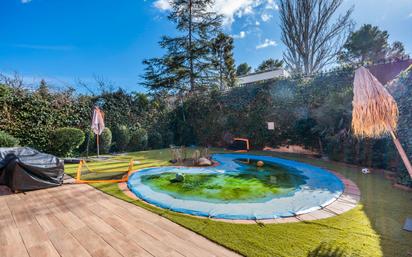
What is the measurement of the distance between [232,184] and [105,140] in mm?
7179

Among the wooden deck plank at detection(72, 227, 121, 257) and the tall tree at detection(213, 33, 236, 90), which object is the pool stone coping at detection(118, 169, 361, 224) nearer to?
the wooden deck plank at detection(72, 227, 121, 257)

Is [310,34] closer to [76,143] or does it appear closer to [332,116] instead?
[332,116]

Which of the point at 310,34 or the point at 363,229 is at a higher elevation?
the point at 310,34

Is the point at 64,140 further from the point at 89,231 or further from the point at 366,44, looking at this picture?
the point at 366,44

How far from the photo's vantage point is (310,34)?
49.6 feet

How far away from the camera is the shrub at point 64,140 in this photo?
309 inches

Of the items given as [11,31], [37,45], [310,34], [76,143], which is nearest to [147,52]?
[37,45]

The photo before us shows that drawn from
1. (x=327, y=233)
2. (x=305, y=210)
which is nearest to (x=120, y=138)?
(x=305, y=210)

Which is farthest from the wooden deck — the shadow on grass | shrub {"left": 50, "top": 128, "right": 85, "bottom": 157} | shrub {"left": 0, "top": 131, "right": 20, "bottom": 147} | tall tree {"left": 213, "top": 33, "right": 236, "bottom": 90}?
tall tree {"left": 213, "top": 33, "right": 236, "bottom": 90}

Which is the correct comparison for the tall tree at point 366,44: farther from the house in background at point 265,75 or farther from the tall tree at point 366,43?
the house in background at point 265,75

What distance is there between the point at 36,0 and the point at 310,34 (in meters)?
17.1

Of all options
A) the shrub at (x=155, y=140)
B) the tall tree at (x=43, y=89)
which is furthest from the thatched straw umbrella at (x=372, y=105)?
the tall tree at (x=43, y=89)

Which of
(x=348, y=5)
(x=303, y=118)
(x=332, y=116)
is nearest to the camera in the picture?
(x=332, y=116)

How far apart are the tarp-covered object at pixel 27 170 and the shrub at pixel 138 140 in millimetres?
6023
